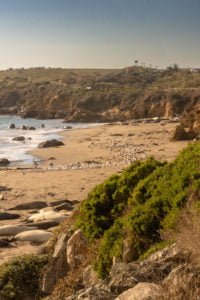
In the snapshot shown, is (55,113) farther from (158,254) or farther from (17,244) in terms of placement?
(158,254)

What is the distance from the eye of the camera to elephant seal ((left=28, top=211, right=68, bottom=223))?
1619 cm

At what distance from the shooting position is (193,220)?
602cm

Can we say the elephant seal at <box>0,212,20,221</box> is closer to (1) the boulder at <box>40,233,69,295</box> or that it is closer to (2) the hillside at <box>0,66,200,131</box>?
(1) the boulder at <box>40,233,69,295</box>

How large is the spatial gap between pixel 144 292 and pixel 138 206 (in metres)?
2.91

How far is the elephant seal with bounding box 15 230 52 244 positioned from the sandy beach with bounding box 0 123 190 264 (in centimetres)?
34

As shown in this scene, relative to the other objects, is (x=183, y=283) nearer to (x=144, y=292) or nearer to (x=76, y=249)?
(x=144, y=292)

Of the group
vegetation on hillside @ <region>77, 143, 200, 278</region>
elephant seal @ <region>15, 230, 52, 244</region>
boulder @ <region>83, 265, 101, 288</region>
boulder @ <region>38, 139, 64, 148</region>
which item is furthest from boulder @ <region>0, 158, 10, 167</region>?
boulder @ <region>83, 265, 101, 288</region>

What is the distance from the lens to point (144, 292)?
5242mm

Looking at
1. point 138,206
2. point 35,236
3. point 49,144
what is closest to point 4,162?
point 49,144

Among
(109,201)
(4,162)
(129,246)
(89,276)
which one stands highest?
(109,201)

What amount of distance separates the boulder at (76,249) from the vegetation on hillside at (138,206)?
0.50 feet

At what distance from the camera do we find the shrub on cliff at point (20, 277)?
364 inches

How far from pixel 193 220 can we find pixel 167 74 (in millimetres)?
124250

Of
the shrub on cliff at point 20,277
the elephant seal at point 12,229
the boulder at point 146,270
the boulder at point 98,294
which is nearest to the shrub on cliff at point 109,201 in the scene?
the shrub on cliff at point 20,277
